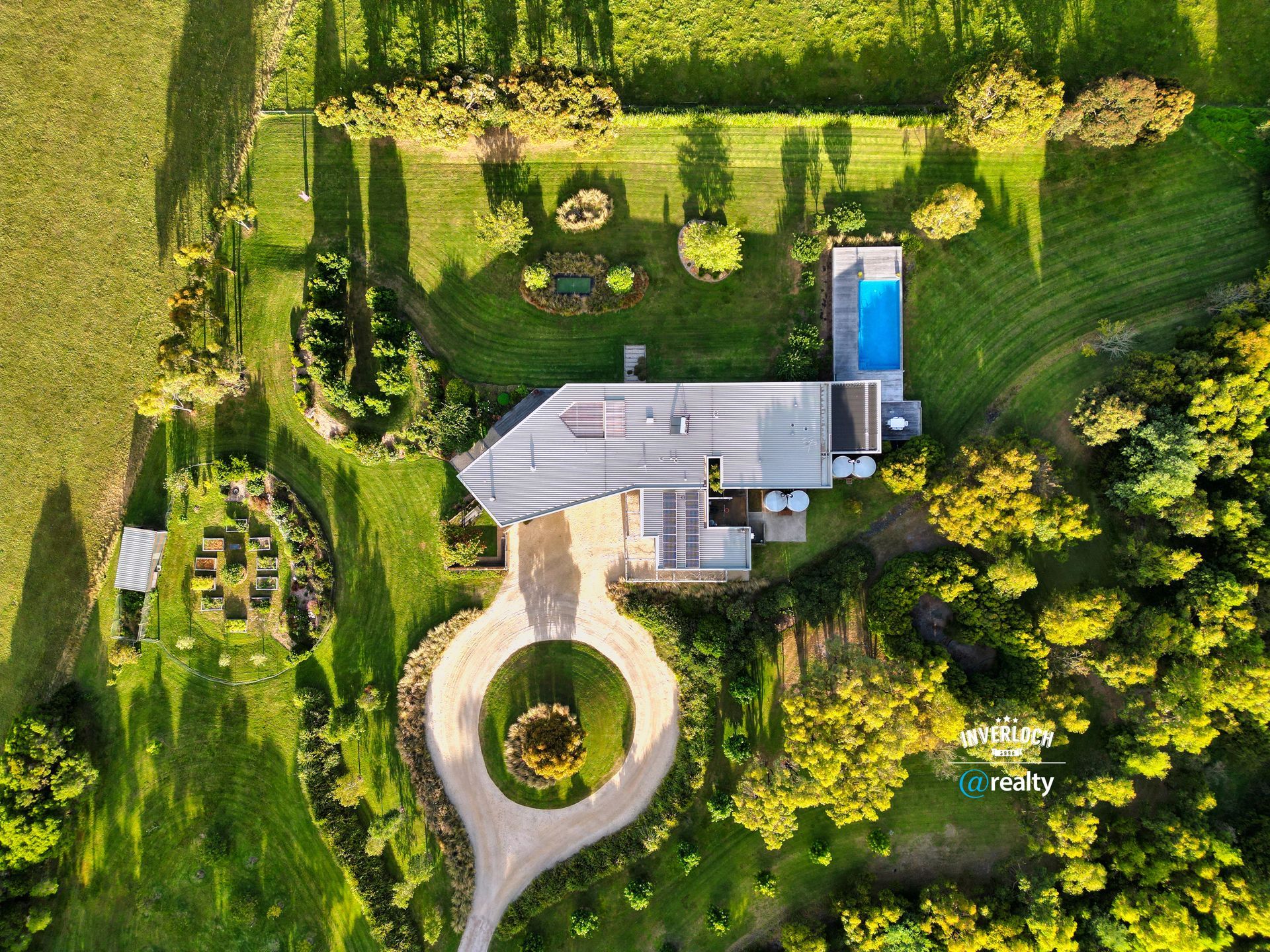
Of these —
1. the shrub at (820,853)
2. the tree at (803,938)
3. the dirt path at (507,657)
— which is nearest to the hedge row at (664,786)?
the dirt path at (507,657)

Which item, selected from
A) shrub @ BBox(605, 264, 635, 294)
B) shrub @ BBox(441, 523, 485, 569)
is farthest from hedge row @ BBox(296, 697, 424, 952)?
shrub @ BBox(605, 264, 635, 294)

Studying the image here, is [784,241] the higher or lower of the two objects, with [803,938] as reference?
higher

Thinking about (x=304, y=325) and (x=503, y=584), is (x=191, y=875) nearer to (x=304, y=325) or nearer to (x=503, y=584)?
(x=503, y=584)

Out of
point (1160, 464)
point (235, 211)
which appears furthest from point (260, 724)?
point (1160, 464)

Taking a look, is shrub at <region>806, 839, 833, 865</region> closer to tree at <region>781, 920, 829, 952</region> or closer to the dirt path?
tree at <region>781, 920, 829, 952</region>

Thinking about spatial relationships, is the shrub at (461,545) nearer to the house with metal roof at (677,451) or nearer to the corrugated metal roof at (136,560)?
the house with metal roof at (677,451)

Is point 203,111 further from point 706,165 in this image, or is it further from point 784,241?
point 784,241

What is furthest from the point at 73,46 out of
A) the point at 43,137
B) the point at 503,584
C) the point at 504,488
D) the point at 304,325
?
the point at 503,584
